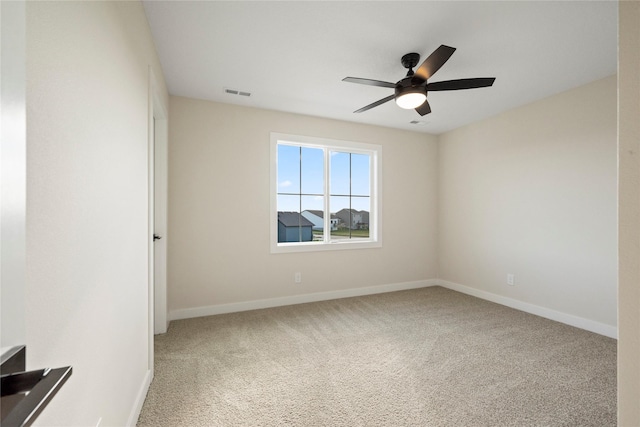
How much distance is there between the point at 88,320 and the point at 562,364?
313 cm

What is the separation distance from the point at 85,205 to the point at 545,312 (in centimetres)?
431

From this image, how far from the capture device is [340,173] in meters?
4.22

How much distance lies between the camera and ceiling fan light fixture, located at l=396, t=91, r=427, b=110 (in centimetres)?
229

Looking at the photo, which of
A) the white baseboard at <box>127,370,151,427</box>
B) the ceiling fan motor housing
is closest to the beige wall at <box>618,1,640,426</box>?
the ceiling fan motor housing

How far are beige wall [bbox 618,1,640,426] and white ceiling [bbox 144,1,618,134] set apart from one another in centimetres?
146

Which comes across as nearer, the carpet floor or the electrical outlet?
the carpet floor

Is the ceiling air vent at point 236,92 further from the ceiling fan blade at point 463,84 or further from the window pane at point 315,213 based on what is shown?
the ceiling fan blade at point 463,84

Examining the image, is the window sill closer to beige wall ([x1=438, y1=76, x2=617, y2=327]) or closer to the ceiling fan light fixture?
beige wall ([x1=438, y1=76, x2=617, y2=327])

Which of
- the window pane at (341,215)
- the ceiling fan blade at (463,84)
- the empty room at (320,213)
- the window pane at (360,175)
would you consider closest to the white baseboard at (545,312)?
the empty room at (320,213)

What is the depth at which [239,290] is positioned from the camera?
3504mm

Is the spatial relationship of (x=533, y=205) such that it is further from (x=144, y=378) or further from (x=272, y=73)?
(x=144, y=378)

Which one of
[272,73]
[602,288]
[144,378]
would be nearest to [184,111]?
[272,73]

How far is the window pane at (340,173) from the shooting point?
4.17m

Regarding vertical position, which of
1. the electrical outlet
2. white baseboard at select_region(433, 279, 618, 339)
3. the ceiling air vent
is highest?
the ceiling air vent
